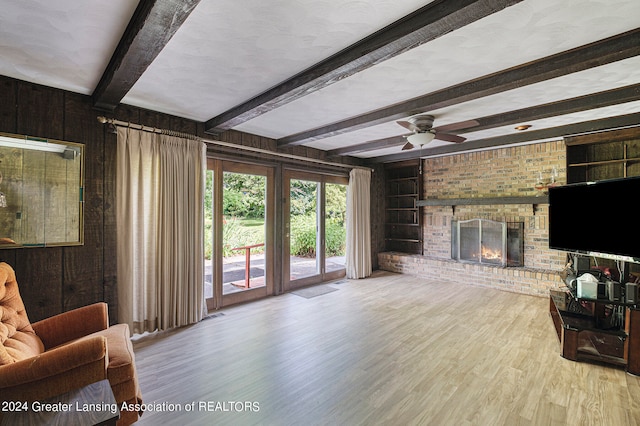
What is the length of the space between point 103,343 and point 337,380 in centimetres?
166

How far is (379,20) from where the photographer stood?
1.78 meters

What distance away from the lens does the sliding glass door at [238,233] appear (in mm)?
4062

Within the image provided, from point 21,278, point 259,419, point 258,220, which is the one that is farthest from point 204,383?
point 258,220

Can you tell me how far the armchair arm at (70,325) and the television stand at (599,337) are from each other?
4045 millimetres

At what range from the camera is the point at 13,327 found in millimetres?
1932

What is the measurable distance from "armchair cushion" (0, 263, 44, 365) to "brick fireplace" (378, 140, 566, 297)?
5.73m

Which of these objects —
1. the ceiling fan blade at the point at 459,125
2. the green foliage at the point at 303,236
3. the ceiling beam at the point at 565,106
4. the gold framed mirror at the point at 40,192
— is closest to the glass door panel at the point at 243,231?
the green foliage at the point at 303,236

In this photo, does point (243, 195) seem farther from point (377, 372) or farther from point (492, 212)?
point (492, 212)

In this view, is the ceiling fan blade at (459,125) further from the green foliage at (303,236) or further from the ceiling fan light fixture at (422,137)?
the green foliage at (303,236)

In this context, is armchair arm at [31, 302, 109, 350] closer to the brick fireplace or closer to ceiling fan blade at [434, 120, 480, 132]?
ceiling fan blade at [434, 120, 480, 132]

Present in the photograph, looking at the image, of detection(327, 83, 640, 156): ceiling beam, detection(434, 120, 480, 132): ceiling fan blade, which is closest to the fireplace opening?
detection(327, 83, 640, 156): ceiling beam

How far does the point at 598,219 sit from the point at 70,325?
491cm

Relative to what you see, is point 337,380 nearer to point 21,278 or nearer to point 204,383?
point 204,383

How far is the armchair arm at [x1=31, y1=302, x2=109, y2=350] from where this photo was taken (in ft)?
7.11
